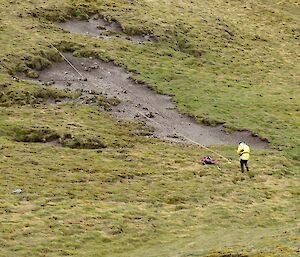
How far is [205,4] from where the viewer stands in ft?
373

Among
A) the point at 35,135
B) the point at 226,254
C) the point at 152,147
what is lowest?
the point at 35,135

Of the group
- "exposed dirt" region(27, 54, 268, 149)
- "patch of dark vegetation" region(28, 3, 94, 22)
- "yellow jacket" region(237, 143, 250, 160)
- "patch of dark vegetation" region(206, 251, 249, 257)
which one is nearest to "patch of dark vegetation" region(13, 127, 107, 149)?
"exposed dirt" region(27, 54, 268, 149)

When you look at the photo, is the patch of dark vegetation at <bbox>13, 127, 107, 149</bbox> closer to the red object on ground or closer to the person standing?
the red object on ground

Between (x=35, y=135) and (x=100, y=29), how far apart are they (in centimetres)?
3883

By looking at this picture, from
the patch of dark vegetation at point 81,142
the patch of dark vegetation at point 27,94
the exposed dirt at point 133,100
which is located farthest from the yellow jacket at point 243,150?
the patch of dark vegetation at point 27,94

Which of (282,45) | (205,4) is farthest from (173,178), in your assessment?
(205,4)

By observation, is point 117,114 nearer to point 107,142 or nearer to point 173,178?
point 107,142

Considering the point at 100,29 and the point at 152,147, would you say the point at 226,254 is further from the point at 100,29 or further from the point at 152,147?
the point at 100,29

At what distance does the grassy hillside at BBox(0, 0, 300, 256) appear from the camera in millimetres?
39406

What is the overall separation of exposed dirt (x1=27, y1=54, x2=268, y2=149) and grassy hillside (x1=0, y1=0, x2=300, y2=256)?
1.78 meters

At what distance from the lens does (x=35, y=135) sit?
59.2 m

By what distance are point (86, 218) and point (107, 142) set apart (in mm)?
19352

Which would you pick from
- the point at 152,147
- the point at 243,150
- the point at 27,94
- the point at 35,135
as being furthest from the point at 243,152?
the point at 27,94

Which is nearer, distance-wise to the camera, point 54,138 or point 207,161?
point 207,161
